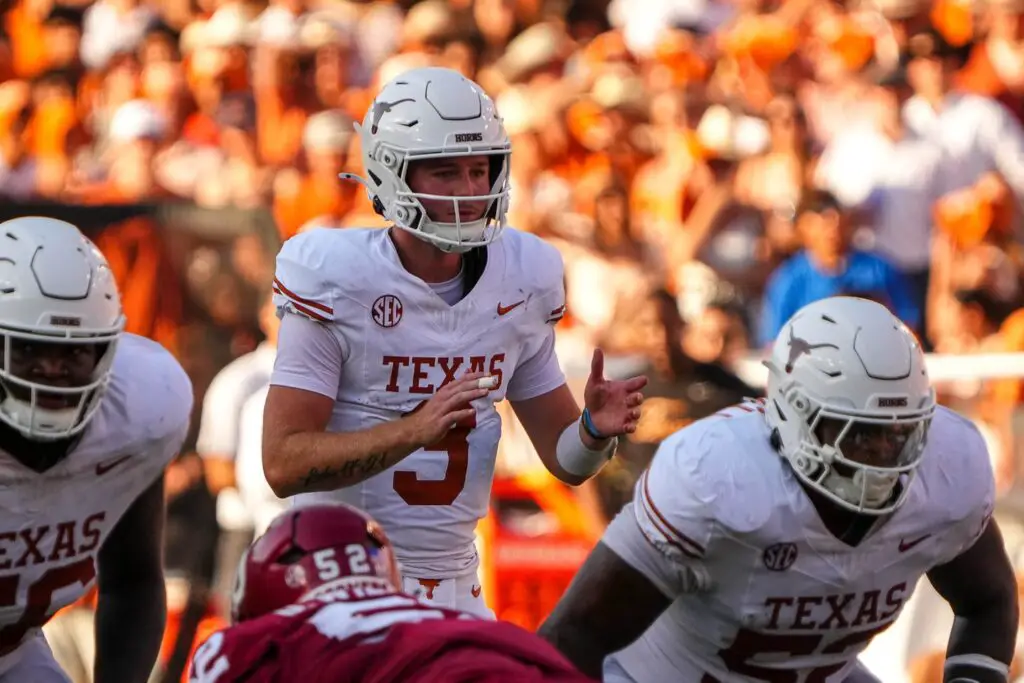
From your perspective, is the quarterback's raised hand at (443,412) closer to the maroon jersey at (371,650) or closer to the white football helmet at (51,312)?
the white football helmet at (51,312)

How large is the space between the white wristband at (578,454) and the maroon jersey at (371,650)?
1.31m

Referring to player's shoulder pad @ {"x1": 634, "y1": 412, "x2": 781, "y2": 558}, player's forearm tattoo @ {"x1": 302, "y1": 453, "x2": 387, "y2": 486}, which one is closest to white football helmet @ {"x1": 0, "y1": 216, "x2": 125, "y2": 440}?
player's forearm tattoo @ {"x1": 302, "y1": 453, "x2": 387, "y2": 486}

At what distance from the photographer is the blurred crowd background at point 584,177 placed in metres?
6.86

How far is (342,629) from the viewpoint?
2863 mm

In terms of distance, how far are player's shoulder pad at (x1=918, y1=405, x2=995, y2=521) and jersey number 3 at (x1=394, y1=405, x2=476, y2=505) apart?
3.38 ft

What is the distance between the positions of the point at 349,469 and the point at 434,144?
30.4 inches

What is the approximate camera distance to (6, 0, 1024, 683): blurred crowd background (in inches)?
270

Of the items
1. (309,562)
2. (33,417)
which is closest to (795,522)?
(309,562)

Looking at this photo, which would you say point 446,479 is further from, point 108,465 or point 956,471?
point 956,471

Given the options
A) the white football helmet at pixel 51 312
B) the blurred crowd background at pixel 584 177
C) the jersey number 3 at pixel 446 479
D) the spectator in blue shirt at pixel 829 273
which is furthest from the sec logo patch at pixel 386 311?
the spectator in blue shirt at pixel 829 273

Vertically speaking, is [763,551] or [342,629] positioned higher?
[342,629]

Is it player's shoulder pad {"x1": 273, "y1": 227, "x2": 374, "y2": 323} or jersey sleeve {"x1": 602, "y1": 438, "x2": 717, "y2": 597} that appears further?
player's shoulder pad {"x1": 273, "y1": 227, "x2": 374, "y2": 323}

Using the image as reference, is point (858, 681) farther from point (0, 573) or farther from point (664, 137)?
point (664, 137)

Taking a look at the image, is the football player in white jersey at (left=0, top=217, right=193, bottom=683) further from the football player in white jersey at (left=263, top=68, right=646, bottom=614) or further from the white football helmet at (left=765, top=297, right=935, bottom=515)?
the white football helmet at (left=765, top=297, right=935, bottom=515)
